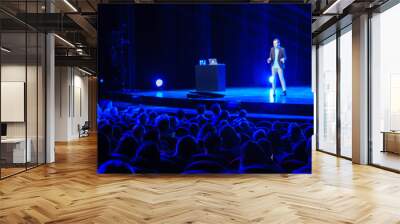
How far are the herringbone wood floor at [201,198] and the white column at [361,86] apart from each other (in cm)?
101

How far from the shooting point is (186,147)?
6.88 m

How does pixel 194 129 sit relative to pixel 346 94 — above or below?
below

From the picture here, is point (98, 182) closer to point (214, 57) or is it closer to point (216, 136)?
point (216, 136)

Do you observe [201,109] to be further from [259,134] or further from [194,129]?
[259,134]

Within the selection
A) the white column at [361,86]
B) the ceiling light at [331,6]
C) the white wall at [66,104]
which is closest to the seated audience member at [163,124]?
the ceiling light at [331,6]

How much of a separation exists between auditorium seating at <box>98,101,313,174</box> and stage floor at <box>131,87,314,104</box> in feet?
0.88

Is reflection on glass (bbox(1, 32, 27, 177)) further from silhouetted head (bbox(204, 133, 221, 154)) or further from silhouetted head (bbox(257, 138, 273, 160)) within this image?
silhouetted head (bbox(257, 138, 273, 160))

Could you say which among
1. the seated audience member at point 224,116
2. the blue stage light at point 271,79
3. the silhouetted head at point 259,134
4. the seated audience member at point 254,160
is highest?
the blue stage light at point 271,79

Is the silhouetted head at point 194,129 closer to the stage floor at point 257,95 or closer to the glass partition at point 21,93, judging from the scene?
the stage floor at point 257,95

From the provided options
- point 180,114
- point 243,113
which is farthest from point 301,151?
point 180,114

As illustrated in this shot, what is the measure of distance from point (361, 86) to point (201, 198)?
16.7ft

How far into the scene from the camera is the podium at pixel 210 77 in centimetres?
687

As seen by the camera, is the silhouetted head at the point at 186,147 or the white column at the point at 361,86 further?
the white column at the point at 361,86

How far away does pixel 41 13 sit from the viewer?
7.65m
